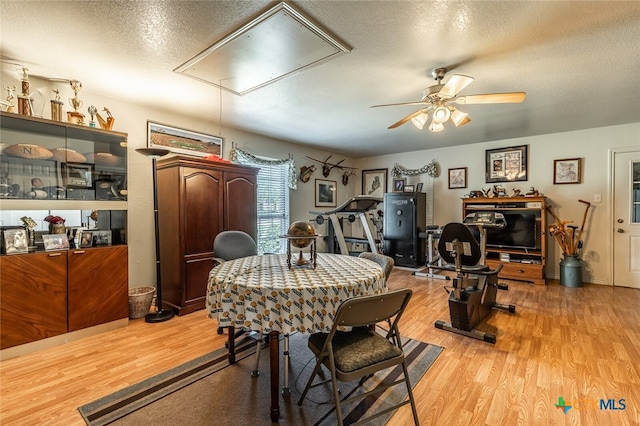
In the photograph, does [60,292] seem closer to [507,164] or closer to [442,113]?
[442,113]

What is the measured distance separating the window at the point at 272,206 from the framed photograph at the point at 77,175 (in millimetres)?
2385

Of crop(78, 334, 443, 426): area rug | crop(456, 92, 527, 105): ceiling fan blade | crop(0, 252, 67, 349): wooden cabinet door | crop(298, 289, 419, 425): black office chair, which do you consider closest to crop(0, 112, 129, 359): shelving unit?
crop(0, 252, 67, 349): wooden cabinet door

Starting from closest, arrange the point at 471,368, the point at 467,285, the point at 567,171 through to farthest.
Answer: the point at 471,368
the point at 467,285
the point at 567,171

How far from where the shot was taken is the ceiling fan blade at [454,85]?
6.94 ft

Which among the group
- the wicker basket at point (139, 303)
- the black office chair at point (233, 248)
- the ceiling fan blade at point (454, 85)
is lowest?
the wicker basket at point (139, 303)

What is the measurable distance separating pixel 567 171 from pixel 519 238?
4.36 feet

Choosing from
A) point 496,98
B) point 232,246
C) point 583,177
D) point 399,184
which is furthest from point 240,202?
point 583,177

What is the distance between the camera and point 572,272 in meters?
4.32

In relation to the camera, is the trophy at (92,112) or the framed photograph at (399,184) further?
the framed photograph at (399,184)

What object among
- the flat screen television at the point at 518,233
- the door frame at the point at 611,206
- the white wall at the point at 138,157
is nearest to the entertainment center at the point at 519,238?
the flat screen television at the point at 518,233

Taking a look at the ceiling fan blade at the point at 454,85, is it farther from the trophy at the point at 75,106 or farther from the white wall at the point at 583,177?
the trophy at the point at 75,106

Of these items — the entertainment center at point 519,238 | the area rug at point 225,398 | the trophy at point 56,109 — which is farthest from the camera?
the entertainment center at point 519,238

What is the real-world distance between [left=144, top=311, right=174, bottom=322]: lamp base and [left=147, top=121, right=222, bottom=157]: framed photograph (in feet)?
6.57

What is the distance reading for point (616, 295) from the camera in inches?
154
